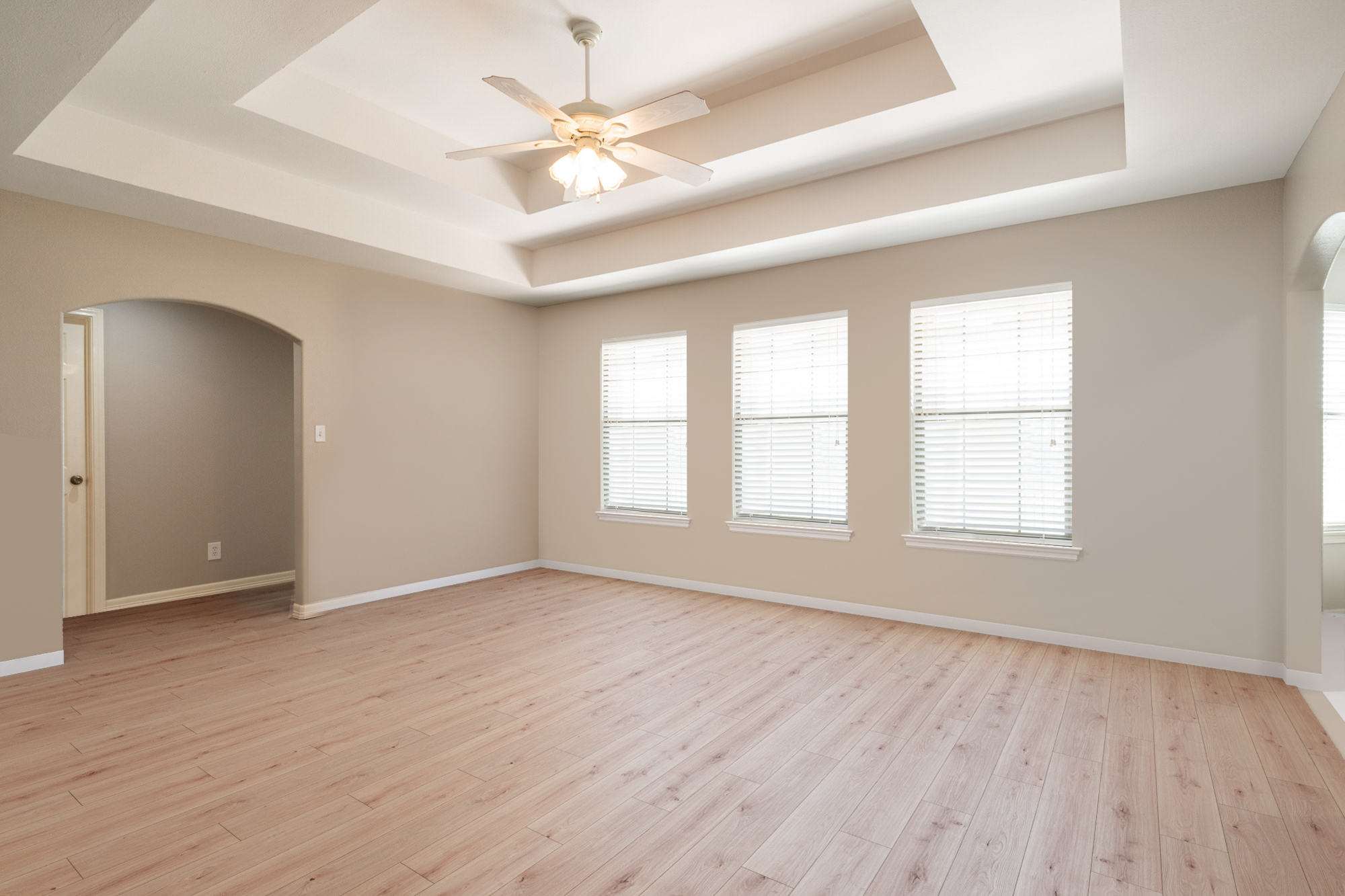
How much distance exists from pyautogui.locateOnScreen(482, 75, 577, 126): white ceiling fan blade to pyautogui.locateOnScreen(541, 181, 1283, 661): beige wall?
258cm

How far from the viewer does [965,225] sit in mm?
4098

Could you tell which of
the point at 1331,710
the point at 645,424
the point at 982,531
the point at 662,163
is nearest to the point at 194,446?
the point at 645,424

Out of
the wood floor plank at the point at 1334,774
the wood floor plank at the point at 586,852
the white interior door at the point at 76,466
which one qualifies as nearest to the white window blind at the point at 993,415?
the wood floor plank at the point at 1334,774

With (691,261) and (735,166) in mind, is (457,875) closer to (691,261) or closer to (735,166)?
(735,166)

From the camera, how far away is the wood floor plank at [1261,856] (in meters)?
1.81

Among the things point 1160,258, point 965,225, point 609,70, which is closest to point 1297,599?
point 1160,258

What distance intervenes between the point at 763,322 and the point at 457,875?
164 inches

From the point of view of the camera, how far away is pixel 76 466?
4.72 m

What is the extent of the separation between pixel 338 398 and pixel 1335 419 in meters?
6.98

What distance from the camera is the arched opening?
4.75 metres

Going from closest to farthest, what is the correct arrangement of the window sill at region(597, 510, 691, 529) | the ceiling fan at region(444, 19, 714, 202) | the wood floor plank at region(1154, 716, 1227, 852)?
the wood floor plank at region(1154, 716, 1227, 852), the ceiling fan at region(444, 19, 714, 202), the window sill at region(597, 510, 691, 529)

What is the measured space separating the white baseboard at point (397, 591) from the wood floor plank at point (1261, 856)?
5.05 meters

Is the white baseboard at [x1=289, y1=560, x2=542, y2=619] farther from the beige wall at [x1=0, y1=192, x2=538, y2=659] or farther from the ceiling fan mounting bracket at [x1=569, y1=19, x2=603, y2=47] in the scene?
the ceiling fan mounting bracket at [x1=569, y1=19, x2=603, y2=47]

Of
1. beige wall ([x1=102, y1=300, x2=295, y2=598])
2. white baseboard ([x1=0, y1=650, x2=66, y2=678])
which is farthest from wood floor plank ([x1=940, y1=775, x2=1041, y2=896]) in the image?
beige wall ([x1=102, y1=300, x2=295, y2=598])
